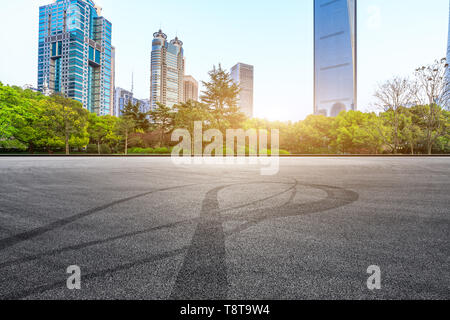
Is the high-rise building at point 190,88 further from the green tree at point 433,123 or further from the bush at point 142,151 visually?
the green tree at point 433,123

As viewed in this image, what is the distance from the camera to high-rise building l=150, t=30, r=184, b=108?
125000mm

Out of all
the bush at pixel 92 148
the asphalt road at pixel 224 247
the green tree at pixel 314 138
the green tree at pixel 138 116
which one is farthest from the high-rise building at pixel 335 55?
the asphalt road at pixel 224 247

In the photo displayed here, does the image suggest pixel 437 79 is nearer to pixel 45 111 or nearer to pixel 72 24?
pixel 45 111

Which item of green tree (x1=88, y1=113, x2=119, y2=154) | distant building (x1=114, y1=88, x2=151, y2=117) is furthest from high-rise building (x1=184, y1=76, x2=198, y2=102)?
green tree (x1=88, y1=113, x2=119, y2=154)

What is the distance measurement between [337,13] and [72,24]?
491 ft

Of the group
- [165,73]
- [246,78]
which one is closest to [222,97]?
[165,73]

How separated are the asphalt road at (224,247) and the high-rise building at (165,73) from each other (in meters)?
126

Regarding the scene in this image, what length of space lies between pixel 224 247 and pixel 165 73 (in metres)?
143

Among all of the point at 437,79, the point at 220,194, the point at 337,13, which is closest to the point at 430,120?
the point at 437,79

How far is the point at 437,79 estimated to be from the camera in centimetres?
2495

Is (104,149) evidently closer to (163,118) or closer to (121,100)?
(163,118)

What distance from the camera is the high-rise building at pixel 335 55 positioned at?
4528 inches

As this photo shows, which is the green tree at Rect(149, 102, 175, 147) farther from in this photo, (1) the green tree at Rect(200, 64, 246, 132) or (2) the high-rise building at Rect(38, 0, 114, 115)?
(2) the high-rise building at Rect(38, 0, 114, 115)

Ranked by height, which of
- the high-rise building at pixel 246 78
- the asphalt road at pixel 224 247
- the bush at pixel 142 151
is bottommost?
the asphalt road at pixel 224 247
